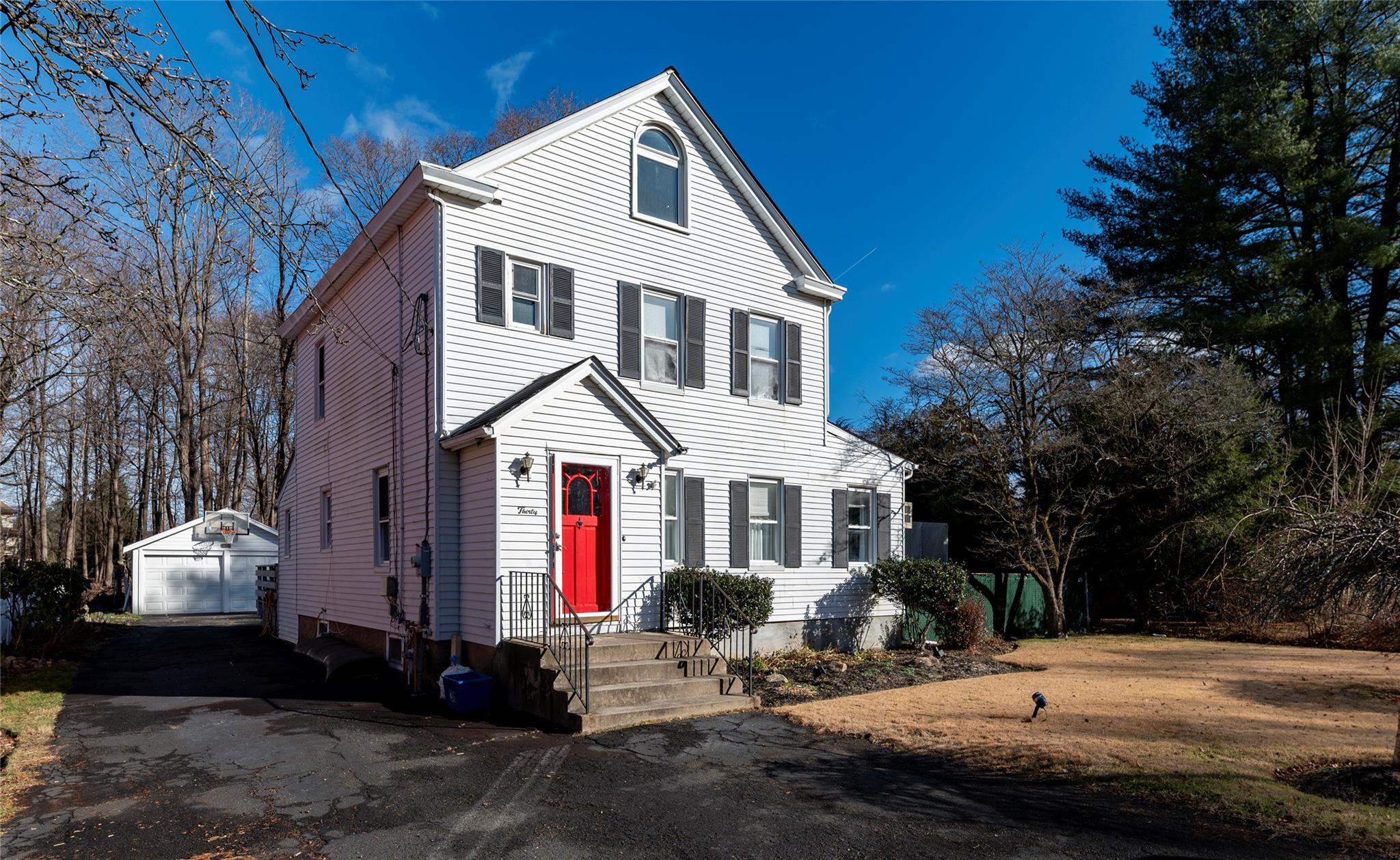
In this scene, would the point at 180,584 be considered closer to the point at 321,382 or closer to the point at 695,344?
the point at 321,382

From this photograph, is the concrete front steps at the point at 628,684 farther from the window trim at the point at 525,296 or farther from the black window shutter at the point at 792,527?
the window trim at the point at 525,296

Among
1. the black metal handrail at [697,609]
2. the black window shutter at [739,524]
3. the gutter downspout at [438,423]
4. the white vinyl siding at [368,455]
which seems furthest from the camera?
the black window shutter at [739,524]

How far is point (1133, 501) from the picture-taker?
19.7 meters

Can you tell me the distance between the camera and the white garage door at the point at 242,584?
29.4m

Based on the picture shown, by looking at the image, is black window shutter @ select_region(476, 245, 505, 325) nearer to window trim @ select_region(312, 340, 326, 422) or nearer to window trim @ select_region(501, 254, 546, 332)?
window trim @ select_region(501, 254, 546, 332)

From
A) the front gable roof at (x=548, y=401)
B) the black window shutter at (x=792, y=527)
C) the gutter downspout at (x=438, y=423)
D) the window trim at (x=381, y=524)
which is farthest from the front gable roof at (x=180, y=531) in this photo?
the black window shutter at (x=792, y=527)

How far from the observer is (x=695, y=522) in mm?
13523

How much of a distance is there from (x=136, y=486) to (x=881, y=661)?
39.5 meters

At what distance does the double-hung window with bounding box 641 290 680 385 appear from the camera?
13.7 m

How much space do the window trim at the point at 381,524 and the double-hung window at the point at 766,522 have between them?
19.1ft

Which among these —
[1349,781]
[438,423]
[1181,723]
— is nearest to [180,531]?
[438,423]

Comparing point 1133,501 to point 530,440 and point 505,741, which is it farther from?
point 505,741

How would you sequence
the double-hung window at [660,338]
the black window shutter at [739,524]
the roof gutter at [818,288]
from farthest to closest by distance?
the roof gutter at [818,288]
the black window shutter at [739,524]
the double-hung window at [660,338]

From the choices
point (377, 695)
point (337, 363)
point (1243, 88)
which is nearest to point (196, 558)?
point (337, 363)
